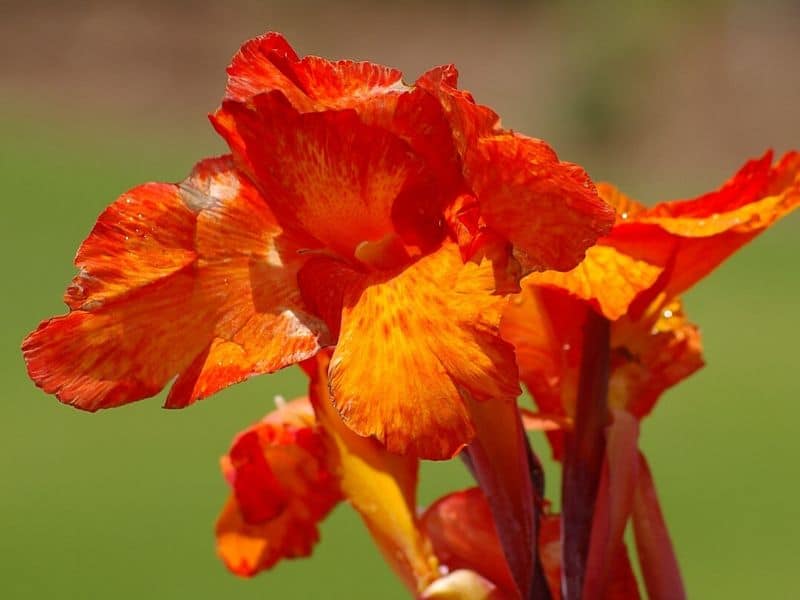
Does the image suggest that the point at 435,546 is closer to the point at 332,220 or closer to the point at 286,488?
the point at 286,488

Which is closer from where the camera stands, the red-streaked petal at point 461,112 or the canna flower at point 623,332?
the red-streaked petal at point 461,112

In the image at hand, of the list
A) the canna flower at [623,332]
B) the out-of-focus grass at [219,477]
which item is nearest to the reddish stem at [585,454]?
the canna flower at [623,332]

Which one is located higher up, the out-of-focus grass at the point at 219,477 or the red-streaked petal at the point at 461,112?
the out-of-focus grass at the point at 219,477

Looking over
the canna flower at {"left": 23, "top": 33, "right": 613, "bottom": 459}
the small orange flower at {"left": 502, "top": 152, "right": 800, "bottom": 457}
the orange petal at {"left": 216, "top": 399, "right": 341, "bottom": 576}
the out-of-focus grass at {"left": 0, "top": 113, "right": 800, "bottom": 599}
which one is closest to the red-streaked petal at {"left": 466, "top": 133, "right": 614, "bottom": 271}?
the canna flower at {"left": 23, "top": 33, "right": 613, "bottom": 459}

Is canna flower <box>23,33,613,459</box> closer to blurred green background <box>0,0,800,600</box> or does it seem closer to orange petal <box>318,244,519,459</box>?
orange petal <box>318,244,519,459</box>

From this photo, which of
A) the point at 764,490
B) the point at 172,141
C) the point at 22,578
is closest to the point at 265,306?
the point at 22,578

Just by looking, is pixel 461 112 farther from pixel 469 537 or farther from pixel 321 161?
pixel 469 537

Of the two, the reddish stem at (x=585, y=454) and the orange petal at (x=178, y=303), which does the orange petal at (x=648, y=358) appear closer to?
the reddish stem at (x=585, y=454)

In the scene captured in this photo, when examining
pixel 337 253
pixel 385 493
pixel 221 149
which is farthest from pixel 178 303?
pixel 221 149
